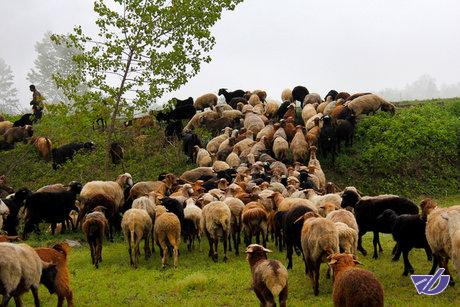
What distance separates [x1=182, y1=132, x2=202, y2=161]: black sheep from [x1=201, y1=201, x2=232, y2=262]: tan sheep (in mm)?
12296

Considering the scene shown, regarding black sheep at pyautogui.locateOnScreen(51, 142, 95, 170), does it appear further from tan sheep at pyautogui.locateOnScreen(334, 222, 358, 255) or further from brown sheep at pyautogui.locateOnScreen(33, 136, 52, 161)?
tan sheep at pyautogui.locateOnScreen(334, 222, 358, 255)

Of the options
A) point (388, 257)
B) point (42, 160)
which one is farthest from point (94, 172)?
point (388, 257)

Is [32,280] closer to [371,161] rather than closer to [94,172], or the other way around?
[94,172]

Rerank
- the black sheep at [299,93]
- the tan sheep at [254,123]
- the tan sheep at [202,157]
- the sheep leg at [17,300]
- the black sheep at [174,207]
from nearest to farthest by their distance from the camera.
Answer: the sheep leg at [17,300] → the black sheep at [174,207] → the tan sheep at [202,157] → the tan sheep at [254,123] → the black sheep at [299,93]

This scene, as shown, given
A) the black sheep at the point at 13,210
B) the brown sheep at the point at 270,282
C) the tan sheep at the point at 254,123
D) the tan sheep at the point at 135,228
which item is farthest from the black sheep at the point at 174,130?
the brown sheep at the point at 270,282

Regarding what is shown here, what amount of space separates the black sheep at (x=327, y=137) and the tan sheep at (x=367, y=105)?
2.97m

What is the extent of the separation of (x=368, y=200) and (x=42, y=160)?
20.1 m

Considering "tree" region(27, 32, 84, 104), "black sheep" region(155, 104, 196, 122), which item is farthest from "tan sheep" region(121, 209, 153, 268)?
"tree" region(27, 32, 84, 104)

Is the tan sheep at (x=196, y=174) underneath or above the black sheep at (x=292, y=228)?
above

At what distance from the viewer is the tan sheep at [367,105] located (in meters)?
26.3

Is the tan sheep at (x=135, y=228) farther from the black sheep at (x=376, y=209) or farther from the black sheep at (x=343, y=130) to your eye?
the black sheep at (x=343, y=130)

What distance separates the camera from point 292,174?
2020 cm

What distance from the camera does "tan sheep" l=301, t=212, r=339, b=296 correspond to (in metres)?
9.87

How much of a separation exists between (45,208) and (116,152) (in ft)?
30.2
